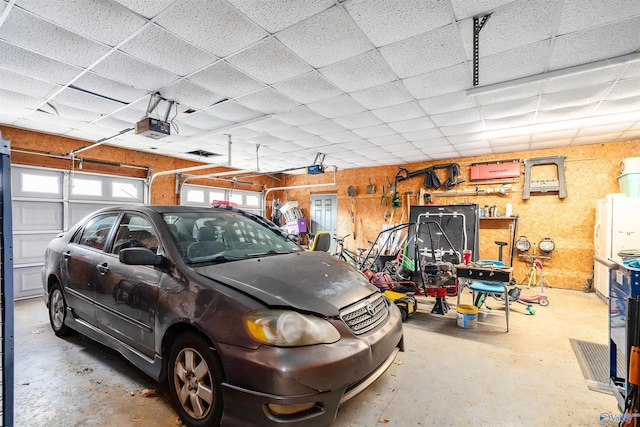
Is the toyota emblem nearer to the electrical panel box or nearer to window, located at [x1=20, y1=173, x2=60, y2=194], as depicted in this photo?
the electrical panel box

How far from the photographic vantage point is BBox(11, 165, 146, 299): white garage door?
4.86m

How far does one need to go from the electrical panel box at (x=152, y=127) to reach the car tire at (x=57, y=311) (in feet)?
6.49

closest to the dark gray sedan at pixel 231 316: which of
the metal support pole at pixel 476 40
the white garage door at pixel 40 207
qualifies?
the metal support pole at pixel 476 40

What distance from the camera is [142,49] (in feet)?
8.48

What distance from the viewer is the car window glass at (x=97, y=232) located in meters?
2.52

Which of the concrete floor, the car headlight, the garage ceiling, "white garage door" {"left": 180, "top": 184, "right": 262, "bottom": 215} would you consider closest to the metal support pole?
the garage ceiling

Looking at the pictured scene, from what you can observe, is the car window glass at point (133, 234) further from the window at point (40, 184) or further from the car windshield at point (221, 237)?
the window at point (40, 184)

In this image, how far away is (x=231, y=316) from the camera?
148cm

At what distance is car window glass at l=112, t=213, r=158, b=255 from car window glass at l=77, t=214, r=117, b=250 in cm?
20

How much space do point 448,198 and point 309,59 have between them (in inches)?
216

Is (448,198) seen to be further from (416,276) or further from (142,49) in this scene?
(142,49)

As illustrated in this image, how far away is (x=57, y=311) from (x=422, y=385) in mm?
3632

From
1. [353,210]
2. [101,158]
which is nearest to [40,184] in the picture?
[101,158]

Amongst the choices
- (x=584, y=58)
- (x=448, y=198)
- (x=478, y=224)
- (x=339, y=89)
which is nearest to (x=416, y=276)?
(x=339, y=89)
